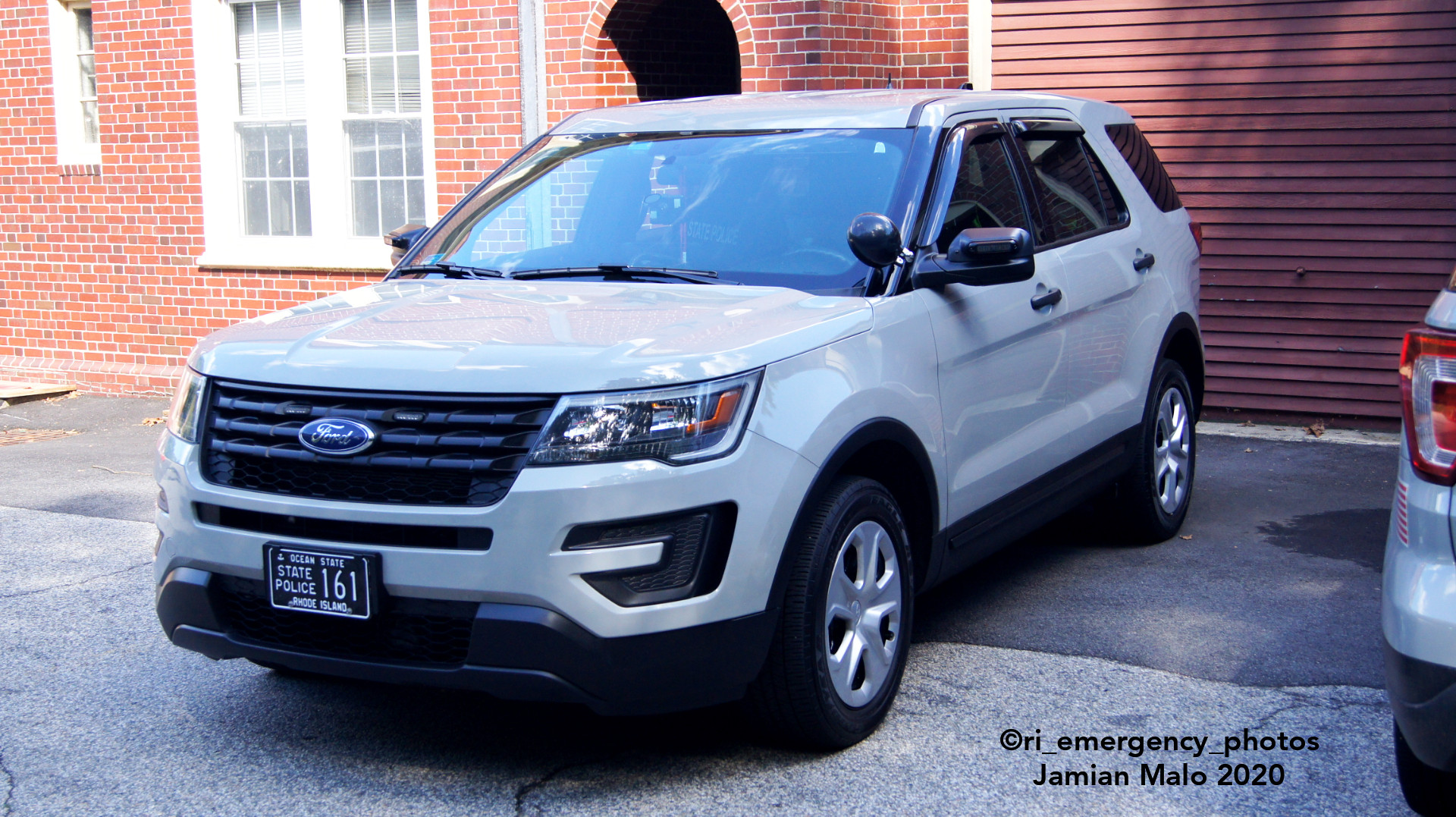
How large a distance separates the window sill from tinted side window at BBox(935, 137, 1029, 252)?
680cm

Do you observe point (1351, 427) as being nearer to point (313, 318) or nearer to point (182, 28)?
point (313, 318)

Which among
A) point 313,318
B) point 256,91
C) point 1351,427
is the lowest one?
point 1351,427

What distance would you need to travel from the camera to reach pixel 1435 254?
8.58 m

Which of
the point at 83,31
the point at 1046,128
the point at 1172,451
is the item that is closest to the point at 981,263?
the point at 1046,128

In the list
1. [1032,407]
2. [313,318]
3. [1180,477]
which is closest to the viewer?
[313,318]

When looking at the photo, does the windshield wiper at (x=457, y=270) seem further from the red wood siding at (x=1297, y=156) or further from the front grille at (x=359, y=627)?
the red wood siding at (x=1297, y=156)

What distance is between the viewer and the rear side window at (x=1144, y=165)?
6.07 metres

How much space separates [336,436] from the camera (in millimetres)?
3402

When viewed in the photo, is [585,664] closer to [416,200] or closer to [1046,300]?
[1046,300]

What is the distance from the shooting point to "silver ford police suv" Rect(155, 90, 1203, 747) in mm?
3289

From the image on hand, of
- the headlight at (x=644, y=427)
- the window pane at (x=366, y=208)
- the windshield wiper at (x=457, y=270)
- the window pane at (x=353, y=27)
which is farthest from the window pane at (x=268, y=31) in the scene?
the headlight at (x=644, y=427)

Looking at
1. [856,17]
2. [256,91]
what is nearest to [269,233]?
[256,91]

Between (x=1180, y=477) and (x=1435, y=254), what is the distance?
358 centimetres

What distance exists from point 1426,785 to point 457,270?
3135 mm
